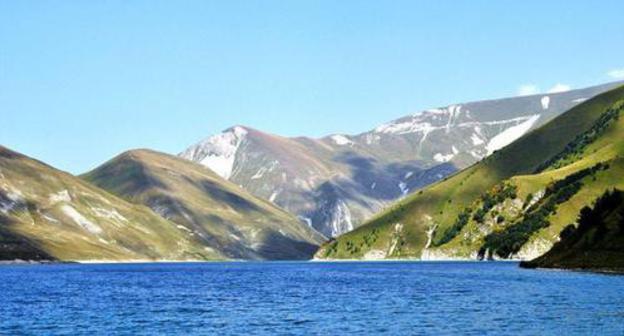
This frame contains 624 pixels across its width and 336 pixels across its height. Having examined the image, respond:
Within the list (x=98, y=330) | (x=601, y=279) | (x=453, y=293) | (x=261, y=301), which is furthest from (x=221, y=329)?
(x=601, y=279)

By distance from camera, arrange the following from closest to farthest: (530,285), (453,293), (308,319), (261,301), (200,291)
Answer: (308,319) → (261,301) → (453,293) → (530,285) → (200,291)

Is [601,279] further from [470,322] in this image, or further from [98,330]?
[98,330]

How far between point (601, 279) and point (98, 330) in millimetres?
107599

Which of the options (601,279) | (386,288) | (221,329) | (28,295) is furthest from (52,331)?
(601,279)

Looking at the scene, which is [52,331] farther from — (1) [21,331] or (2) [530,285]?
(2) [530,285]

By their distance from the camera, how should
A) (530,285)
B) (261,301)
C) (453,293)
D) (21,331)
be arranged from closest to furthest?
(21,331)
(261,301)
(453,293)
(530,285)

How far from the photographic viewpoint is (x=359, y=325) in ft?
341

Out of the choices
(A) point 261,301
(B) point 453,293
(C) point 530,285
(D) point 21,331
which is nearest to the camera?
(D) point 21,331

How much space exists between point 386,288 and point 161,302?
166ft

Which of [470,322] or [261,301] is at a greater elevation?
[470,322]

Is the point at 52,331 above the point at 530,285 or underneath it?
above

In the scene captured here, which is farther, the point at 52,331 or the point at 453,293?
the point at 453,293

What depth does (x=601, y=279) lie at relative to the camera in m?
178

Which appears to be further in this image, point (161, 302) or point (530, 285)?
point (530, 285)
